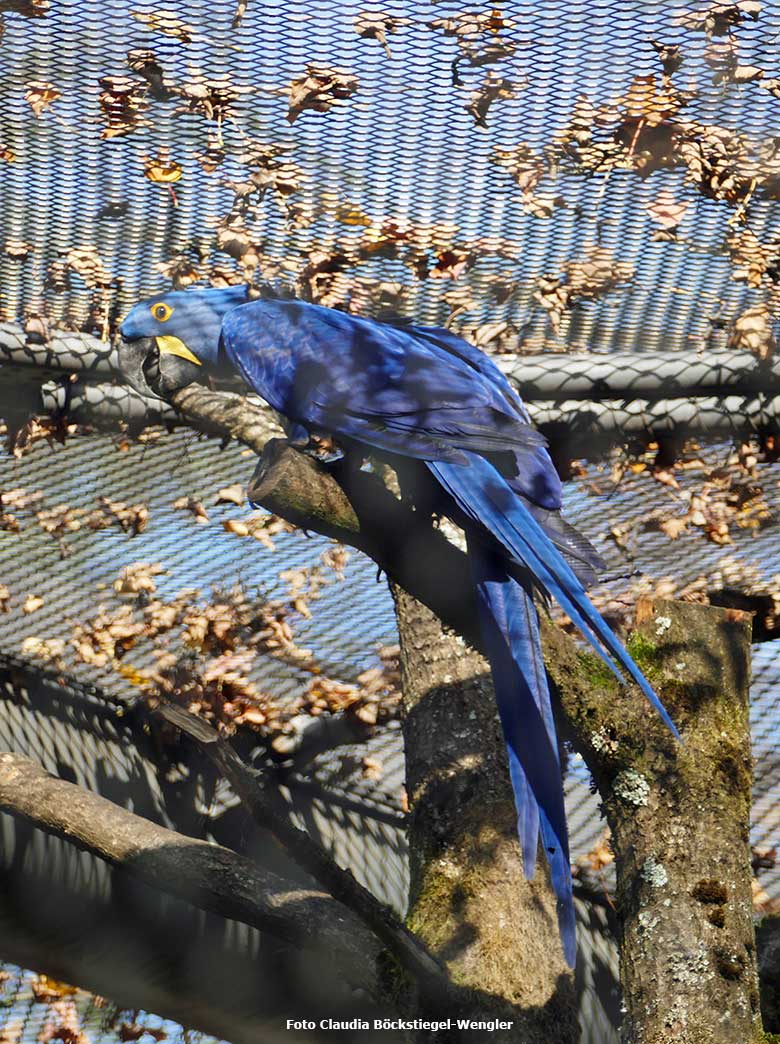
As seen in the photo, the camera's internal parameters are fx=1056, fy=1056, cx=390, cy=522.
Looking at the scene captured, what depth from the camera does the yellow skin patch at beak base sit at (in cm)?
299

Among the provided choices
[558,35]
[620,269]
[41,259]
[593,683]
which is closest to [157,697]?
[41,259]

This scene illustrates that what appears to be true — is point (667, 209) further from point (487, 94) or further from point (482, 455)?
point (482, 455)

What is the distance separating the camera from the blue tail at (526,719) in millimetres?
1609

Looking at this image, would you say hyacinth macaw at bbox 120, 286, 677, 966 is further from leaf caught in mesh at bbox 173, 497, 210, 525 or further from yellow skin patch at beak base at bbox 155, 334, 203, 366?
leaf caught in mesh at bbox 173, 497, 210, 525

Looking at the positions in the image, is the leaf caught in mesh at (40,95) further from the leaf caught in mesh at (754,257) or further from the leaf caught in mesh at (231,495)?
the leaf caught in mesh at (754,257)

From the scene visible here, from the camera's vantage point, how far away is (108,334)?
3.04 metres

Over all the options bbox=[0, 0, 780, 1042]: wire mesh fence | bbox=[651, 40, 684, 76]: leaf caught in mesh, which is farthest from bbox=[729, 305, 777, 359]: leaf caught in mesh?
bbox=[651, 40, 684, 76]: leaf caught in mesh

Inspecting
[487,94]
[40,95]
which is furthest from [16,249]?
[487,94]

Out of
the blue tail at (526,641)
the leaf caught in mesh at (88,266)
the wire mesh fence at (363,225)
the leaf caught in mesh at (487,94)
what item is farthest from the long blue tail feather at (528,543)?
the leaf caught in mesh at (88,266)

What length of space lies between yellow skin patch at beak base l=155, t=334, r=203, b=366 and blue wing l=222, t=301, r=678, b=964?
23 centimetres

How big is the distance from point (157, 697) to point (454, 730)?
961 millimetres

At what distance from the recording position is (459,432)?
6.70ft

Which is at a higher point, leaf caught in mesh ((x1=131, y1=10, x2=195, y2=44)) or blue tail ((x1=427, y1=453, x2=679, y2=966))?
leaf caught in mesh ((x1=131, y1=10, x2=195, y2=44))

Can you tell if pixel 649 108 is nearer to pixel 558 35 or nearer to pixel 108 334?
pixel 558 35
